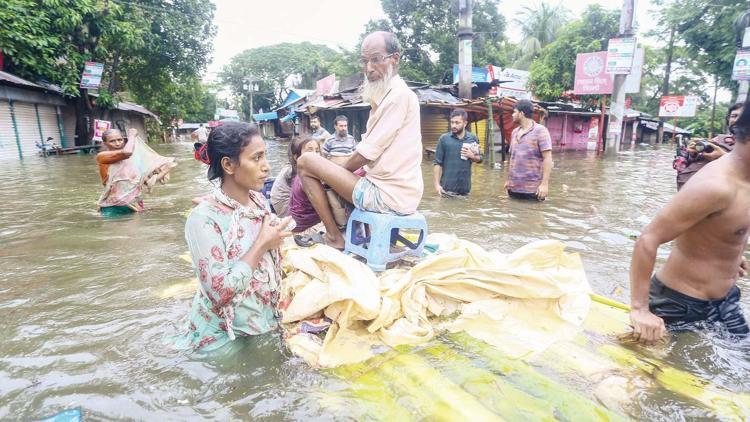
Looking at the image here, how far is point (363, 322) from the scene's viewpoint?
2598 millimetres

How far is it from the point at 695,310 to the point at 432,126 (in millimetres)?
16990

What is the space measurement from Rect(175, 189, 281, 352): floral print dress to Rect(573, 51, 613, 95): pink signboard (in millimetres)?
19209

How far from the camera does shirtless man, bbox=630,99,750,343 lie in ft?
6.34

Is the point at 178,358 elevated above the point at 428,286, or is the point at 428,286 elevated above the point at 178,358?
the point at 428,286

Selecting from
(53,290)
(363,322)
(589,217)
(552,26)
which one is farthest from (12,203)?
(552,26)

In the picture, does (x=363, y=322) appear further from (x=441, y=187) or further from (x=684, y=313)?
(x=441, y=187)

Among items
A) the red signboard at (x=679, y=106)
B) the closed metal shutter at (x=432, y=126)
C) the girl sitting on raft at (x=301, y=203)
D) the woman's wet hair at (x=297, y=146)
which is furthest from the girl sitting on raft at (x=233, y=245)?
the red signboard at (x=679, y=106)

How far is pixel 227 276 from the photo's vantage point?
6.15 ft

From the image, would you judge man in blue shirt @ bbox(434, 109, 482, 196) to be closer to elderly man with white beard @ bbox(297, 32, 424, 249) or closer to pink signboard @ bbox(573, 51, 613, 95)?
elderly man with white beard @ bbox(297, 32, 424, 249)

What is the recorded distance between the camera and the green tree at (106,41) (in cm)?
1460

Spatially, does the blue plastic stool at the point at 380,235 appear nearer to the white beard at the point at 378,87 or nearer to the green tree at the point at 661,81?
the white beard at the point at 378,87

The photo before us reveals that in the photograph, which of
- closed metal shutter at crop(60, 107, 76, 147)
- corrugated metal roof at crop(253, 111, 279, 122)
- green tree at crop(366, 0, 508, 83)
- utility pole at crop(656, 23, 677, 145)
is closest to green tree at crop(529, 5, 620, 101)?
green tree at crop(366, 0, 508, 83)

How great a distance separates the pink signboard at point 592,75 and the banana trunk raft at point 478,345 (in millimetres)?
17633

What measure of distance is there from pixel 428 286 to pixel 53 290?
3.06 metres
